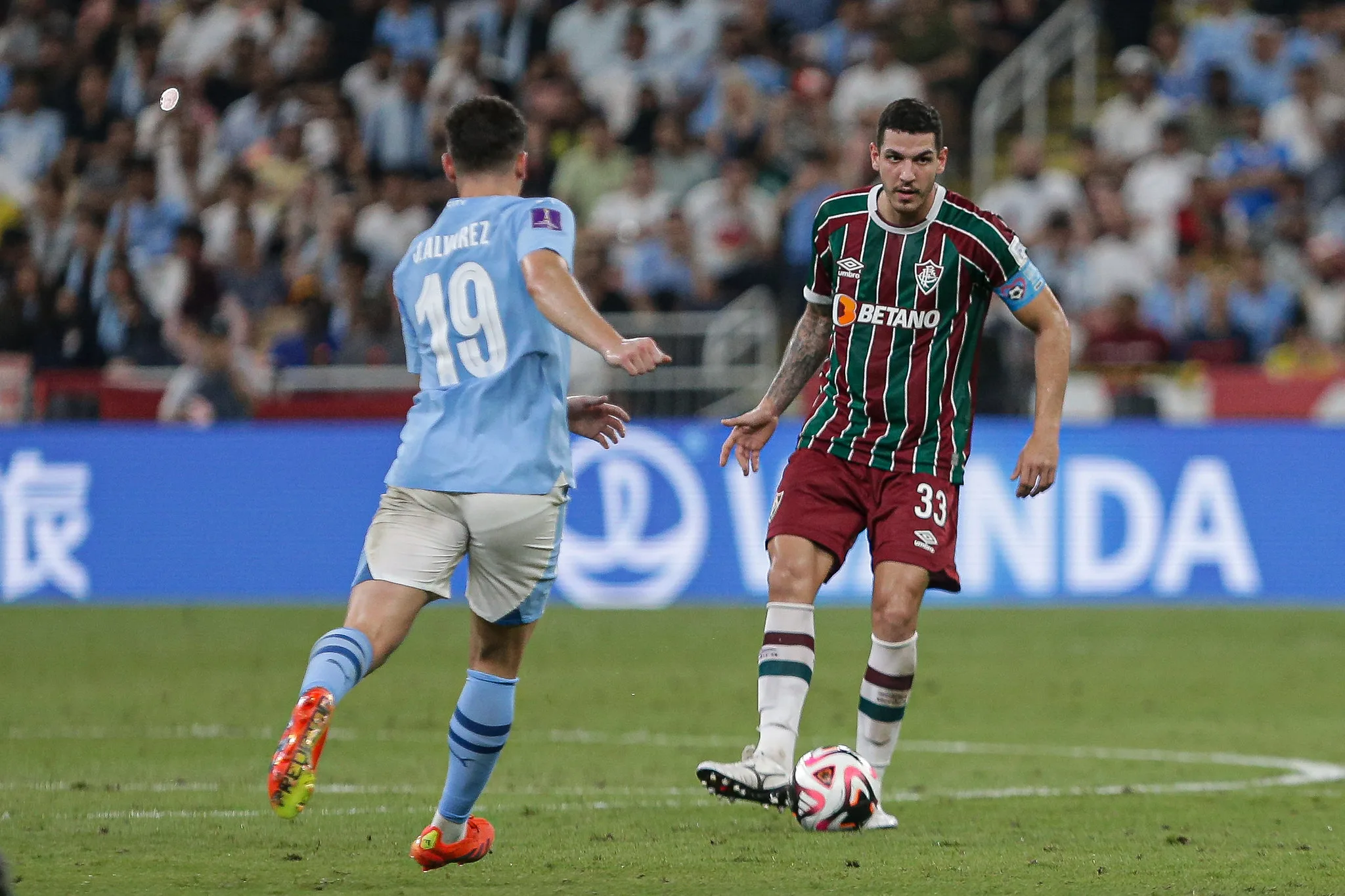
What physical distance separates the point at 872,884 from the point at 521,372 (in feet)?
5.44

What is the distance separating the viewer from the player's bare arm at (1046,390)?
6.40 meters

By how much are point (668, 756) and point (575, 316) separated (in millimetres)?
3734

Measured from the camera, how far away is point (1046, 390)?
→ 6.59m

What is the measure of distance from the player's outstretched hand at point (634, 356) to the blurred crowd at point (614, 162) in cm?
1090

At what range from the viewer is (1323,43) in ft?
62.3

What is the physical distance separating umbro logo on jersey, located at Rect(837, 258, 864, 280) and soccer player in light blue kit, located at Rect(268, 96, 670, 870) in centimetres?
148

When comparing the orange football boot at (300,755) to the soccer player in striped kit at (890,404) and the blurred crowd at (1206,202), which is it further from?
the blurred crowd at (1206,202)

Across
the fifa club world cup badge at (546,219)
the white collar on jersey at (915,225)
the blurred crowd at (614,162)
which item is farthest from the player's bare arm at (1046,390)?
the blurred crowd at (614,162)

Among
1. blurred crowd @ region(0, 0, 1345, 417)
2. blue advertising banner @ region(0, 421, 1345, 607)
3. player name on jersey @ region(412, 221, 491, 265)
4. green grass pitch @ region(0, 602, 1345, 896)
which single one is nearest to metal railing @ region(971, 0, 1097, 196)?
blurred crowd @ region(0, 0, 1345, 417)

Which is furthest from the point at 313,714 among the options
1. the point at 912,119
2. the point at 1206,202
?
the point at 1206,202

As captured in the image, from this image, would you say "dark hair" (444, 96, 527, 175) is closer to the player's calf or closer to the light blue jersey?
the light blue jersey

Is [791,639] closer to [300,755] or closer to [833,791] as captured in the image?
[833,791]

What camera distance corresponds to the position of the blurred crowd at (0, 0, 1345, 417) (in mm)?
17109

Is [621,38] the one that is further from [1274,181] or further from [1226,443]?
[1226,443]
